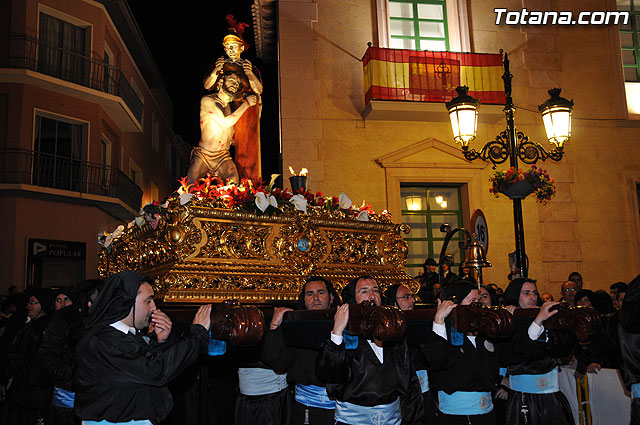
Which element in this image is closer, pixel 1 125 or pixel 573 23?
pixel 573 23

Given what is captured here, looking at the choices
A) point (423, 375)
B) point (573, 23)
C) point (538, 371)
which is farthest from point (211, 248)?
point (573, 23)

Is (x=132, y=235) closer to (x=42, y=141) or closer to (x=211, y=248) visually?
(x=211, y=248)

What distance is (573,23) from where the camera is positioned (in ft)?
44.7

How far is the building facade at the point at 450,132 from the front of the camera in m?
12.5

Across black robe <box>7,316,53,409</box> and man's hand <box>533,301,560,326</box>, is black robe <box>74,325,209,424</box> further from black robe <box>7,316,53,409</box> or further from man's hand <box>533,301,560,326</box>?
black robe <box>7,316,53,409</box>

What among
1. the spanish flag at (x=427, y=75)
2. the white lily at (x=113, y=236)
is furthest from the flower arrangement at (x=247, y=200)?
the spanish flag at (x=427, y=75)

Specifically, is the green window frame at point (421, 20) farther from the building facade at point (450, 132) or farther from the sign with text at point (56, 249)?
the sign with text at point (56, 249)

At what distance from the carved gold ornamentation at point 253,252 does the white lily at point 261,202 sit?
4.8 inches

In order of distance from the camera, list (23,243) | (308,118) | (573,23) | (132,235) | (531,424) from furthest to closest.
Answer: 1. (23,243)
2. (573,23)
3. (308,118)
4. (132,235)
5. (531,424)

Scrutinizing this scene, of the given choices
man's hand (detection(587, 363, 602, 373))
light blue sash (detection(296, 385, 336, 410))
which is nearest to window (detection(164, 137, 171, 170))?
man's hand (detection(587, 363, 602, 373))

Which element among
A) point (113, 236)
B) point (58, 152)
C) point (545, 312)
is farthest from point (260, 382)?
point (58, 152)

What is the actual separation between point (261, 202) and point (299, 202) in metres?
0.47

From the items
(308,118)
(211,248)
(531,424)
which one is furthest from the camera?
(308,118)

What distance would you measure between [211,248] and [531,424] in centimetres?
330
